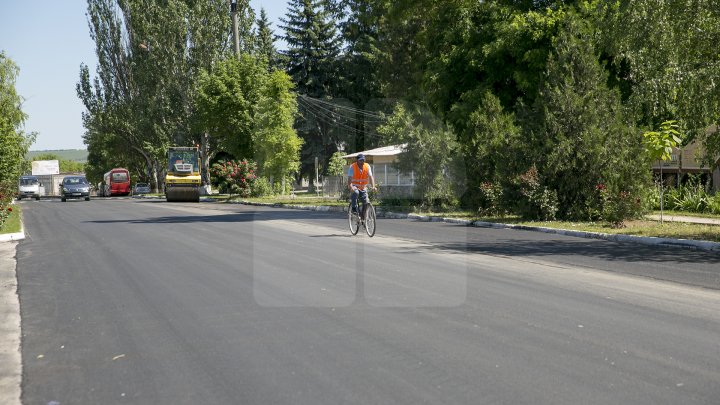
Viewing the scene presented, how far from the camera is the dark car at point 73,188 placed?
2306 inches

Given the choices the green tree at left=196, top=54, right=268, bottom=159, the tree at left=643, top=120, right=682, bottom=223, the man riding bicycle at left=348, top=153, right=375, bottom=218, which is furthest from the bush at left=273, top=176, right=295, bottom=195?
the man riding bicycle at left=348, top=153, right=375, bottom=218

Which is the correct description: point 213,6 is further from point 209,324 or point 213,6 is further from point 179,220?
point 209,324

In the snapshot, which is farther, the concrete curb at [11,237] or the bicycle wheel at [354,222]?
the concrete curb at [11,237]

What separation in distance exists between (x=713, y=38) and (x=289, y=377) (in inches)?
554

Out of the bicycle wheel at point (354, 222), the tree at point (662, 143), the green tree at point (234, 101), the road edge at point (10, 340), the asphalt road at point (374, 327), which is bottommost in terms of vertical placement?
the road edge at point (10, 340)

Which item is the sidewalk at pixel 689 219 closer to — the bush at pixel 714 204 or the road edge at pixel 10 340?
the bush at pixel 714 204

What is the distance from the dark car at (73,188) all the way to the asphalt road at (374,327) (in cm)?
4700

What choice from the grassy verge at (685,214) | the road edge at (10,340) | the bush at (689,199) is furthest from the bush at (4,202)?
the bush at (689,199)

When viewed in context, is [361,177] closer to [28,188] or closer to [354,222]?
[354,222]

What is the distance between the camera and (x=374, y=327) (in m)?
7.44

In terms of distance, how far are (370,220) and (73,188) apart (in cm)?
4692

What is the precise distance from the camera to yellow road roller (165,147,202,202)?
157ft

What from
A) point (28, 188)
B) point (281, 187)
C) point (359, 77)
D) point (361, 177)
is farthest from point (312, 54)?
point (361, 177)

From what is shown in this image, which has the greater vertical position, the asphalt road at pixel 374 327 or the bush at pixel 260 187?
the bush at pixel 260 187
